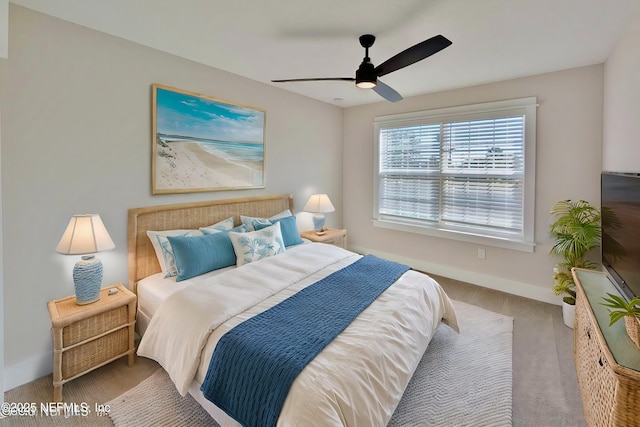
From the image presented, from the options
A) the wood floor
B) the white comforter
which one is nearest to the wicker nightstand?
the wood floor

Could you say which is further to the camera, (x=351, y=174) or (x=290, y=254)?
(x=351, y=174)

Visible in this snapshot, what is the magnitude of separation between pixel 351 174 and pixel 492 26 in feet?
9.70

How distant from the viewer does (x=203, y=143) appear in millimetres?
3043

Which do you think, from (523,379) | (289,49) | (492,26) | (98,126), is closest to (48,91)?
(98,126)

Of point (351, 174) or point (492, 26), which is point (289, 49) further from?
point (351, 174)

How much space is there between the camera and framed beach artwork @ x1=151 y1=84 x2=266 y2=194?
2.74 metres

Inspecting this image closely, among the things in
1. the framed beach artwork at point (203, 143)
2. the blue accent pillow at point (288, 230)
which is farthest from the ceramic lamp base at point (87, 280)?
the blue accent pillow at point (288, 230)

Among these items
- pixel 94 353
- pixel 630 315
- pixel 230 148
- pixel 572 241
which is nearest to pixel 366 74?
pixel 230 148

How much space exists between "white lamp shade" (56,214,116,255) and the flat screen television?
3088mm

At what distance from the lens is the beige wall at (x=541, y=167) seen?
3.02 meters

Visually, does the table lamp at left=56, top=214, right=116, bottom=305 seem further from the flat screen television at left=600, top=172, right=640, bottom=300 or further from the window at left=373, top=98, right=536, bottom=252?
the window at left=373, top=98, right=536, bottom=252

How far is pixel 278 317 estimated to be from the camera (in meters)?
1.82

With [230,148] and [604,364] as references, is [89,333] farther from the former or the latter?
[604,364]

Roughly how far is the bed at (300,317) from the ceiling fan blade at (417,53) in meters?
1.62
